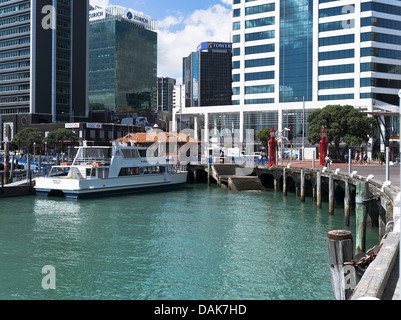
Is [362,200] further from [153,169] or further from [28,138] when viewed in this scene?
[28,138]

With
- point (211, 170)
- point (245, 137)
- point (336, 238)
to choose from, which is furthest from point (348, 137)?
point (336, 238)

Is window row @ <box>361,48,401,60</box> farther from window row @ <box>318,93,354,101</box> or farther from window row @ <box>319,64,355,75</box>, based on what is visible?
window row @ <box>318,93,354,101</box>

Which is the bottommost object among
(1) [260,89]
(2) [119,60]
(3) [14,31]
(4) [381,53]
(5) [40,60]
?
(1) [260,89]

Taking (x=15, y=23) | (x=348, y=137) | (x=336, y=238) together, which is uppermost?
(x=15, y=23)

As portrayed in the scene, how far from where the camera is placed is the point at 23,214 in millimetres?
29266

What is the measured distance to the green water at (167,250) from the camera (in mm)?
14430

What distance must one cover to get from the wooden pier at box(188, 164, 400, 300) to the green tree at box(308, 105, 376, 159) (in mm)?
12753

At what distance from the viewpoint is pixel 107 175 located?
40.6 m

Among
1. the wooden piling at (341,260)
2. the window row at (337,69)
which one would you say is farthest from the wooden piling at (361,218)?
the window row at (337,69)

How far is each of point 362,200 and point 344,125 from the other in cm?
4465

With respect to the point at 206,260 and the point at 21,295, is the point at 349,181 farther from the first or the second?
the point at 21,295

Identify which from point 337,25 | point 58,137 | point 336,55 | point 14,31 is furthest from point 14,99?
point 337,25

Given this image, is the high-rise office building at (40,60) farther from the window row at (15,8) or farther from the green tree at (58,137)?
the green tree at (58,137)
